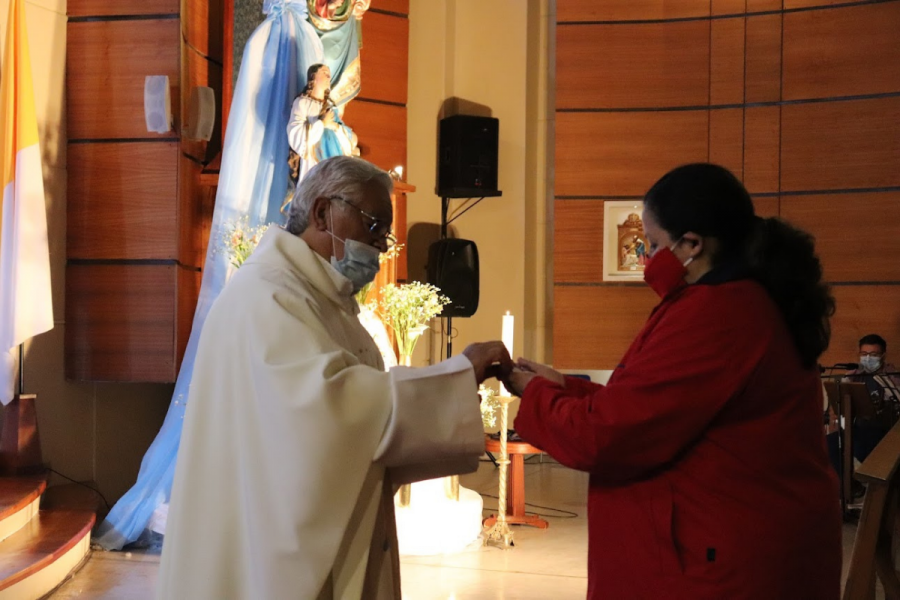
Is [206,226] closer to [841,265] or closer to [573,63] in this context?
[573,63]

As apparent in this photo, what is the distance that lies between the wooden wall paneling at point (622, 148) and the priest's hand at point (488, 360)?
6.17 metres

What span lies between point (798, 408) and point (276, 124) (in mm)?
4541

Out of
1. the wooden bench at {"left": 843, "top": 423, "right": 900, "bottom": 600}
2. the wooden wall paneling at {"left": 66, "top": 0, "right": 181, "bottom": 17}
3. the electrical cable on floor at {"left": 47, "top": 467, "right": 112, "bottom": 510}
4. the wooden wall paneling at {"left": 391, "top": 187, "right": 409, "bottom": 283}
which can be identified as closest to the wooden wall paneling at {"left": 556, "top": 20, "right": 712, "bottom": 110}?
the wooden wall paneling at {"left": 391, "top": 187, "right": 409, "bottom": 283}

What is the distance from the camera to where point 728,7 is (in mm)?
7691

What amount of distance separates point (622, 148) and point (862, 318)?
2.35 m

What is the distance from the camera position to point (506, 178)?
8.73m

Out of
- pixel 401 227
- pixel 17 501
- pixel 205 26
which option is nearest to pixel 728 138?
pixel 401 227

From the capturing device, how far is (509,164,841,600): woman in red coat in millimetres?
1664

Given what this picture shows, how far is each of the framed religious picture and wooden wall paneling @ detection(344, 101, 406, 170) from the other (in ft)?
6.03

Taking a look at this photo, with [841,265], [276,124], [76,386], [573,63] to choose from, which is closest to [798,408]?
[276,124]

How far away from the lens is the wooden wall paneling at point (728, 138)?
25.2 feet

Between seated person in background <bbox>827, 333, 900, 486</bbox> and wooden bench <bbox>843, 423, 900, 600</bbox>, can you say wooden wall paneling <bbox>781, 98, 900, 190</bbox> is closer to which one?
seated person in background <bbox>827, 333, 900, 486</bbox>

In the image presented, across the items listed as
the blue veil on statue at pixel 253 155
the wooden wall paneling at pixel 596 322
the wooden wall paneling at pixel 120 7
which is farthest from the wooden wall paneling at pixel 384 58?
the wooden wall paneling at pixel 120 7

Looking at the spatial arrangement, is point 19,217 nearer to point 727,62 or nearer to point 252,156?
point 252,156
